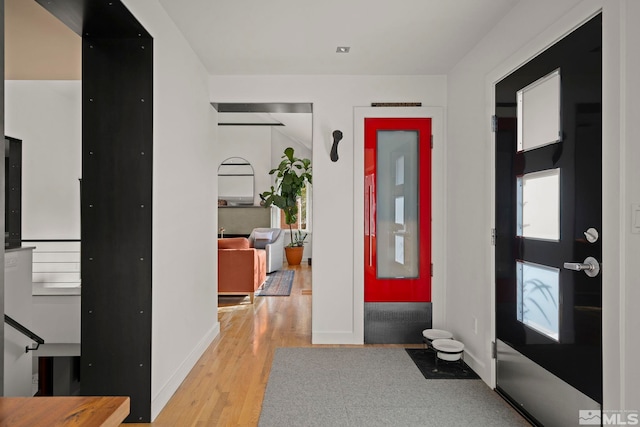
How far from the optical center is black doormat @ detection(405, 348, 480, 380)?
2.86 meters

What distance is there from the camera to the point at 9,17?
7.81 ft

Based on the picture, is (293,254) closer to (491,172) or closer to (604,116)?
(491,172)

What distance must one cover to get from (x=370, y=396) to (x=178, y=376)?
132 centimetres

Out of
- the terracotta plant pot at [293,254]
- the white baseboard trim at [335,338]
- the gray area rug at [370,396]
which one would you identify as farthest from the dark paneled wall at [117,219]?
the terracotta plant pot at [293,254]

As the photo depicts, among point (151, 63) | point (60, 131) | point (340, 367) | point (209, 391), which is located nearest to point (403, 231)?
point (340, 367)

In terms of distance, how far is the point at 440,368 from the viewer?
3002mm

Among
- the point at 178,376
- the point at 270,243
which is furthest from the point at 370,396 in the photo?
the point at 270,243

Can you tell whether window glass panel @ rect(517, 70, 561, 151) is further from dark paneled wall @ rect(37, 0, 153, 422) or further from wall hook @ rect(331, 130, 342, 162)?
dark paneled wall @ rect(37, 0, 153, 422)

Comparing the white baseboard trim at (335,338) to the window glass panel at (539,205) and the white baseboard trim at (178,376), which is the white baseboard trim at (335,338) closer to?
the white baseboard trim at (178,376)

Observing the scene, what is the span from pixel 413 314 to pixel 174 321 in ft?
6.97

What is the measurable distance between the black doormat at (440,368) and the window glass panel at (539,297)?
782 mm

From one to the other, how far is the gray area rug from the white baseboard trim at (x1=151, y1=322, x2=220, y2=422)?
2.04 ft

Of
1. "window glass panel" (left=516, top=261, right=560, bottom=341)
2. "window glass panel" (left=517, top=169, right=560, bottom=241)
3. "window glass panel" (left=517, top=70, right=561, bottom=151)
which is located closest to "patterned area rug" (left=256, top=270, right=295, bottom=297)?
"window glass panel" (left=516, top=261, right=560, bottom=341)

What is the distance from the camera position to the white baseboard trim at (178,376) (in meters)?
2.32
